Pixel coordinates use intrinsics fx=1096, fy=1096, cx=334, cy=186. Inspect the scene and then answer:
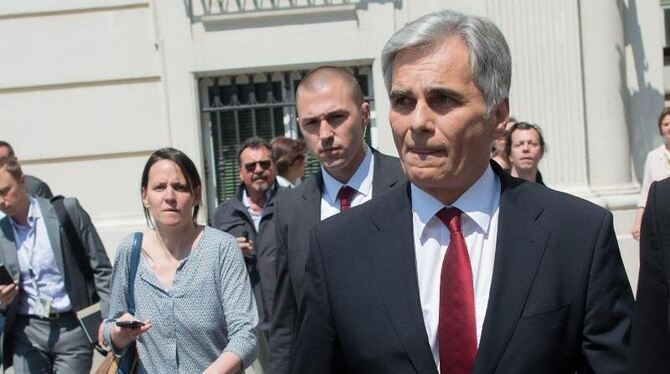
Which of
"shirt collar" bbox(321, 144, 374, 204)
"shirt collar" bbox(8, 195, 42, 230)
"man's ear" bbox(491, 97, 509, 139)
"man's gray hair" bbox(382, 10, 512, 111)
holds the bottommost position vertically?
"shirt collar" bbox(8, 195, 42, 230)

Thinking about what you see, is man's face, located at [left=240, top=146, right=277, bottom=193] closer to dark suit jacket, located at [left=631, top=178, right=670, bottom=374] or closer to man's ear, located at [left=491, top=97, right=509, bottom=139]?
man's ear, located at [left=491, top=97, right=509, bottom=139]

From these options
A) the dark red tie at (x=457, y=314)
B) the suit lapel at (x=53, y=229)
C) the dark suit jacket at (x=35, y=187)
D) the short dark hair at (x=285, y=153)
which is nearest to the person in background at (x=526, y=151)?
the short dark hair at (x=285, y=153)

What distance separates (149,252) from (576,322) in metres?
2.82

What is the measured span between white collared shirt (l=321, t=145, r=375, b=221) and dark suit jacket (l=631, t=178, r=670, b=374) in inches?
93.8

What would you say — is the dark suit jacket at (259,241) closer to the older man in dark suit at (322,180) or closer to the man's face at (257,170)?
the man's face at (257,170)

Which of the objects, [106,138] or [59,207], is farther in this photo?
[106,138]

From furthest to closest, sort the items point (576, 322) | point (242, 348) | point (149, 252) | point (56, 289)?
point (56, 289)
point (149, 252)
point (242, 348)
point (576, 322)

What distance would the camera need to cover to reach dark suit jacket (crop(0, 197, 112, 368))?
6.60m

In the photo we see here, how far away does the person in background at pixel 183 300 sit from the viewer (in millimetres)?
4855

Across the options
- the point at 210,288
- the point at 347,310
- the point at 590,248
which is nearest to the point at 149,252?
the point at 210,288

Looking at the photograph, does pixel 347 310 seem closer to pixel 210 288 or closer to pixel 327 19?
pixel 210 288

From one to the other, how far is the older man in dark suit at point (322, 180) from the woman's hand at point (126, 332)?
0.61 metres

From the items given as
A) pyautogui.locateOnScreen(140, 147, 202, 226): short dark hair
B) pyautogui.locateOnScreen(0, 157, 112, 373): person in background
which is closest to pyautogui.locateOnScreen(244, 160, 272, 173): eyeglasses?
pyautogui.locateOnScreen(0, 157, 112, 373): person in background

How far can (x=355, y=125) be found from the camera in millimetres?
4953
